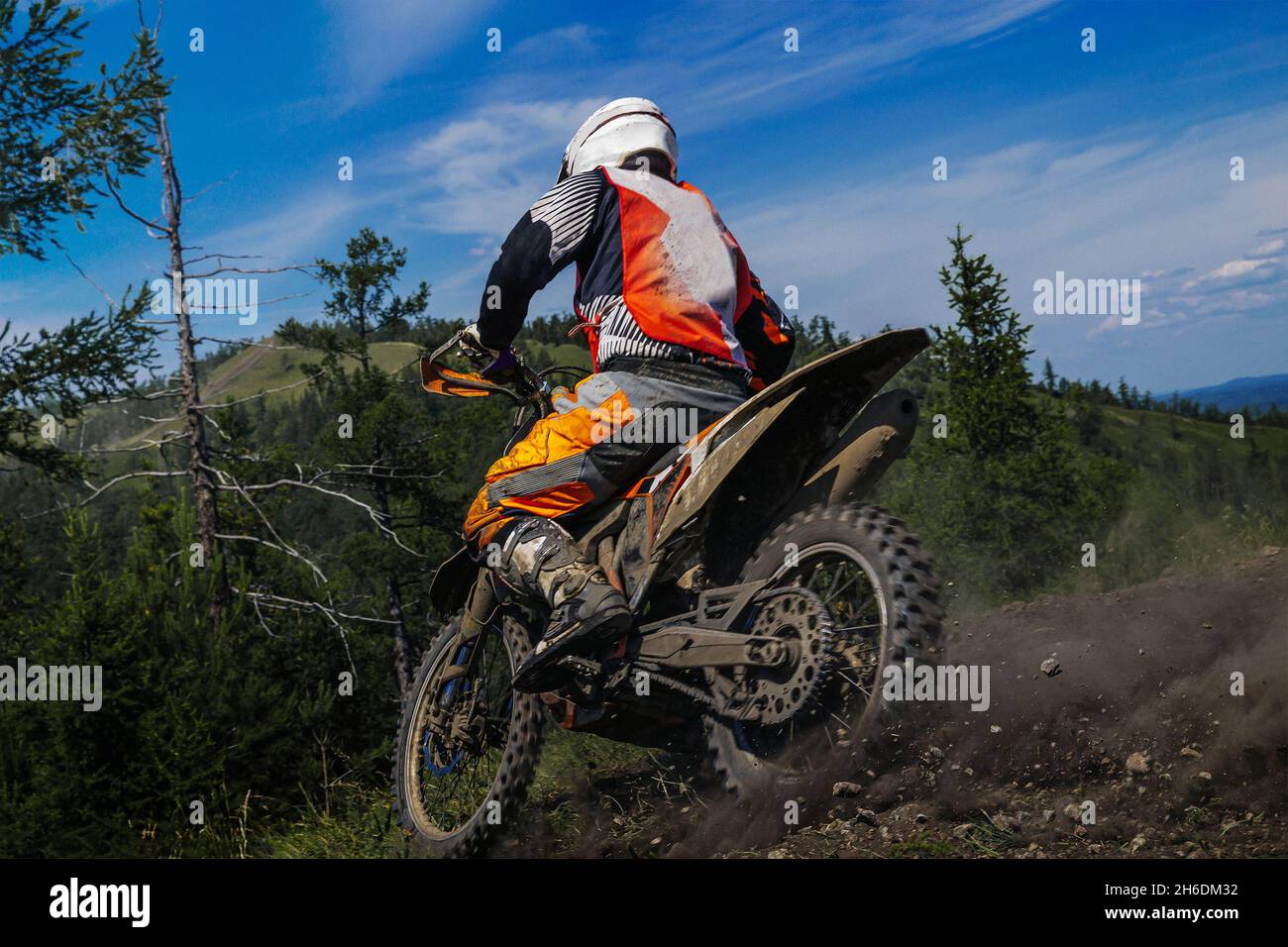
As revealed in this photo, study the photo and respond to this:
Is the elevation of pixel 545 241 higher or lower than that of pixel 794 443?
higher

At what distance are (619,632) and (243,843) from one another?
10.6 feet

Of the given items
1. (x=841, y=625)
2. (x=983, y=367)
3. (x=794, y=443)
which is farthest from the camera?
(x=983, y=367)

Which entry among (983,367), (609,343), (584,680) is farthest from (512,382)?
(983,367)

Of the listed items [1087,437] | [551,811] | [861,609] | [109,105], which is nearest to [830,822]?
[861,609]

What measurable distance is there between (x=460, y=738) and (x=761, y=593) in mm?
1985

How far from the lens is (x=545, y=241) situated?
13.8 ft

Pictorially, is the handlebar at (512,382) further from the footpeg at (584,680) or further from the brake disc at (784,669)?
the brake disc at (784,669)

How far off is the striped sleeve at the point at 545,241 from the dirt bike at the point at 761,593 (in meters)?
0.52

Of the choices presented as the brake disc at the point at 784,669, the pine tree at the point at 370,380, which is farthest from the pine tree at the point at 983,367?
the brake disc at the point at 784,669

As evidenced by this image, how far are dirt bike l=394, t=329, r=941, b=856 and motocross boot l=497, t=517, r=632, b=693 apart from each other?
9cm

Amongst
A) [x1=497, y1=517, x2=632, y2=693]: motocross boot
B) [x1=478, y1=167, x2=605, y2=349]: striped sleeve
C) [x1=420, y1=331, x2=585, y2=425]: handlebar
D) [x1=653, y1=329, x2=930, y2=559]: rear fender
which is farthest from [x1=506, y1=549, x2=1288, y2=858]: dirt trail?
[x1=478, y1=167, x2=605, y2=349]: striped sleeve

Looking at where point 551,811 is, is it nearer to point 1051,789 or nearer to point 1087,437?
point 1051,789

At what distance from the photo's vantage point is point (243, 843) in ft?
19.1
